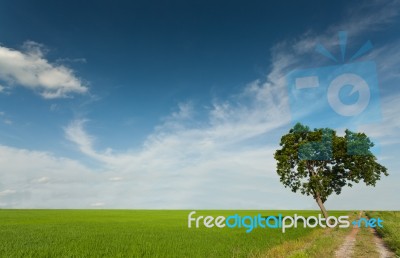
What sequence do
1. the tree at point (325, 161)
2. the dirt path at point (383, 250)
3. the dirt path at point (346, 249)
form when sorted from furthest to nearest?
1. the tree at point (325, 161)
2. the dirt path at point (346, 249)
3. the dirt path at point (383, 250)

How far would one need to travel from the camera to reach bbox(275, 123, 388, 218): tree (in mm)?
47219

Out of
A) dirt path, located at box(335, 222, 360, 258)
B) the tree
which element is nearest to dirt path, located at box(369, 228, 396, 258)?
A: dirt path, located at box(335, 222, 360, 258)

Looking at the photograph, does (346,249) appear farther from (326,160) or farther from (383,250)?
(326,160)

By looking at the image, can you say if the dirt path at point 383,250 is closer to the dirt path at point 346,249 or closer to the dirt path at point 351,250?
the dirt path at point 351,250

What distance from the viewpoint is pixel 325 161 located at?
160 feet

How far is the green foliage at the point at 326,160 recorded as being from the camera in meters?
47.2

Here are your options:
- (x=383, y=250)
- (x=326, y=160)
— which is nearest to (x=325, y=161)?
(x=326, y=160)

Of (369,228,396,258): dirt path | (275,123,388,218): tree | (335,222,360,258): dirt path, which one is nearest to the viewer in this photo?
(369,228,396,258): dirt path

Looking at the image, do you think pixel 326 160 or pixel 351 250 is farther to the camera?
pixel 326 160

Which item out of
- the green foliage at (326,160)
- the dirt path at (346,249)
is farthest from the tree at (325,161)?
the dirt path at (346,249)

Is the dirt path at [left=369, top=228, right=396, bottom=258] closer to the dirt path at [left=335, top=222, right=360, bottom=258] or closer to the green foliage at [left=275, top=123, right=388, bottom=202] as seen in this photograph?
the dirt path at [left=335, top=222, right=360, bottom=258]

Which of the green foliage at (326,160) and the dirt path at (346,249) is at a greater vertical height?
the green foliage at (326,160)

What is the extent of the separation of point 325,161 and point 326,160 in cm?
18

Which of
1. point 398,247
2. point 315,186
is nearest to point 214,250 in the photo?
point 398,247
